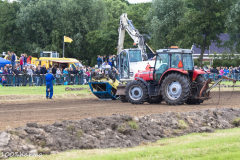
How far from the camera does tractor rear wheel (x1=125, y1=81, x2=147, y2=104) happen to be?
17784 mm

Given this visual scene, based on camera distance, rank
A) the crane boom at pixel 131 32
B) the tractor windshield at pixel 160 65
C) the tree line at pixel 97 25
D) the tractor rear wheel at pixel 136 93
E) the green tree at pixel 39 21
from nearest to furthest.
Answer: the tractor windshield at pixel 160 65 < the tractor rear wheel at pixel 136 93 < the crane boom at pixel 131 32 < the tree line at pixel 97 25 < the green tree at pixel 39 21

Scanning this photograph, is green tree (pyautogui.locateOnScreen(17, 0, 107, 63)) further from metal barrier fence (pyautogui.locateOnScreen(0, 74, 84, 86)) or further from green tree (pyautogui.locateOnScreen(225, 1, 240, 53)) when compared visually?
metal barrier fence (pyautogui.locateOnScreen(0, 74, 84, 86))

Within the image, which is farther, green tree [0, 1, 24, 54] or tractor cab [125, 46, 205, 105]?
green tree [0, 1, 24, 54]

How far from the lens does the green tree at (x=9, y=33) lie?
2618 inches

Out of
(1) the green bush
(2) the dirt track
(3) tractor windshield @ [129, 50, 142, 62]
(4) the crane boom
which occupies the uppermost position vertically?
(4) the crane boom

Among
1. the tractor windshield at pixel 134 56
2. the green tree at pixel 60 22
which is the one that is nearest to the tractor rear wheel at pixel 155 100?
the tractor windshield at pixel 134 56

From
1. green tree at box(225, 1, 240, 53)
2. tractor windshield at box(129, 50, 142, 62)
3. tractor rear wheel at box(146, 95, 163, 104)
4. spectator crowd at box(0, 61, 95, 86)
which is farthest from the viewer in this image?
green tree at box(225, 1, 240, 53)

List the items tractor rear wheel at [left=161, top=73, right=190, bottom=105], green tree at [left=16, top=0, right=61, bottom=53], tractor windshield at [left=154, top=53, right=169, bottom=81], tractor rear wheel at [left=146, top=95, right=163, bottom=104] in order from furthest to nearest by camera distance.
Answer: green tree at [left=16, top=0, right=61, bottom=53], tractor rear wheel at [left=146, top=95, right=163, bottom=104], tractor windshield at [left=154, top=53, right=169, bottom=81], tractor rear wheel at [left=161, top=73, right=190, bottom=105]

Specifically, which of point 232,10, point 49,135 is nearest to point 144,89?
point 49,135

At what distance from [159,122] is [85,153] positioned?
3.36 meters

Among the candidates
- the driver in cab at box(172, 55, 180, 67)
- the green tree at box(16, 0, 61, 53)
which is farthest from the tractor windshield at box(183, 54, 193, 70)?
the green tree at box(16, 0, 61, 53)

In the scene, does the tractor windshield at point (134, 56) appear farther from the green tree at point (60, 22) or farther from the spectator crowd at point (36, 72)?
the green tree at point (60, 22)

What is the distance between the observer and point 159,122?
33.3ft

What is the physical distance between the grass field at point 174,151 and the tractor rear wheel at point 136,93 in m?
8.79
